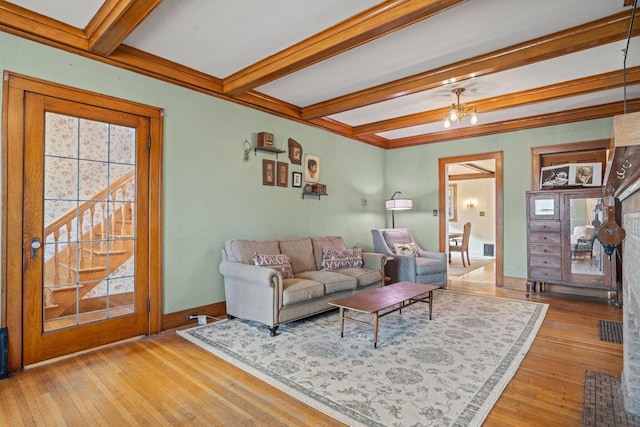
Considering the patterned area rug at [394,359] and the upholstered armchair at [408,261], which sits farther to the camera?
the upholstered armchair at [408,261]

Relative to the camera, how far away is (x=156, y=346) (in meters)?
3.07

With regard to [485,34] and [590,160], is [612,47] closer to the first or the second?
[485,34]

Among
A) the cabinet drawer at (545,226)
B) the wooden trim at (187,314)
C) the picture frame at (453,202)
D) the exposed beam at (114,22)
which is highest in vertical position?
the exposed beam at (114,22)

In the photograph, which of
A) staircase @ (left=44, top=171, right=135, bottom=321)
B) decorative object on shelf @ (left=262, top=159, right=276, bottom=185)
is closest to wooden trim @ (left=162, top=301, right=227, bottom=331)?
staircase @ (left=44, top=171, right=135, bottom=321)

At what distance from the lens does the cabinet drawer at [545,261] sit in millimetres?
4852

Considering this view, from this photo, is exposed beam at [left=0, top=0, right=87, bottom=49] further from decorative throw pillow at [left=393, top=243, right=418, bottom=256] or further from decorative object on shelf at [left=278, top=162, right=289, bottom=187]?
decorative throw pillow at [left=393, top=243, right=418, bottom=256]

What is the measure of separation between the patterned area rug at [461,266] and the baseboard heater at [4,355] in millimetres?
6668

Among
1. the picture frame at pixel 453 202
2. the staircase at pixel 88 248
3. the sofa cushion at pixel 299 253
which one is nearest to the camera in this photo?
the staircase at pixel 88 248

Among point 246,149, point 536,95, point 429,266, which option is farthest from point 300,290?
point 536,95

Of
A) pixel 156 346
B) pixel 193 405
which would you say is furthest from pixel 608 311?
pixel 156 346

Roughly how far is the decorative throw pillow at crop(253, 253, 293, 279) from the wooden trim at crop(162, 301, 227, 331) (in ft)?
2.42

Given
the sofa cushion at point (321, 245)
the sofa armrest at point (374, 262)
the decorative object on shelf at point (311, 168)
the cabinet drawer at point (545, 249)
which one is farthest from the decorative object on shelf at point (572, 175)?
the decorative object on shelf at point (311, 168)

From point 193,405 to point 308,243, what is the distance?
2.68 m

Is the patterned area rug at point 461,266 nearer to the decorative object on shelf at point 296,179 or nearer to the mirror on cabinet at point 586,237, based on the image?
the mirror on cabinet at point 586,237
